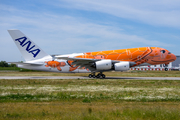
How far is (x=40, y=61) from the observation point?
103ft

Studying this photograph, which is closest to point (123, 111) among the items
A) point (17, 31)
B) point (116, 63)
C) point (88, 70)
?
point (116, 63)

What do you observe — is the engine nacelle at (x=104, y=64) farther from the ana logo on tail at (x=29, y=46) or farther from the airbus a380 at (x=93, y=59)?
the ana logo on tail at (x=29, y=46)

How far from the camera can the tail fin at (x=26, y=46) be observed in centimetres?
3098

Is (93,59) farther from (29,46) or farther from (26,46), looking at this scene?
(26,46)

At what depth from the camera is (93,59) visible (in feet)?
93.8

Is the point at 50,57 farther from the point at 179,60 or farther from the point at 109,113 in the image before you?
the point at 179,60

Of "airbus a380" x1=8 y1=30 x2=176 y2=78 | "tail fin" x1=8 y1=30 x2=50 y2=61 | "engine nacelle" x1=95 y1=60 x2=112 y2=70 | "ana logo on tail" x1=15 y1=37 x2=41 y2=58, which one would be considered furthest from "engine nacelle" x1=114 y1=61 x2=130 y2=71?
"ana logo on tail" x1=15 y1=37 x2=41 y2=58

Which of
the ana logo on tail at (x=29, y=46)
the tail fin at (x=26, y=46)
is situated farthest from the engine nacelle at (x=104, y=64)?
the ana logo on tail at (x=29, y=46)

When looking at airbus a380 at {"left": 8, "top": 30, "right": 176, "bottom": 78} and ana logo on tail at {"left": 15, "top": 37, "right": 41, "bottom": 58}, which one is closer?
airbus a380 at {"left": 8, "top": 30, "right": 176, "bottom": 78}

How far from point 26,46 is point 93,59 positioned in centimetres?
1146

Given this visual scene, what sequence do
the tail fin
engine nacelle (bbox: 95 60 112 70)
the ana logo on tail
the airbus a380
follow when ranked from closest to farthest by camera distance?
engine nacelle (bbox: 95 60 112 70) < the airbus a380 < the tail fin < the ana logo on tail

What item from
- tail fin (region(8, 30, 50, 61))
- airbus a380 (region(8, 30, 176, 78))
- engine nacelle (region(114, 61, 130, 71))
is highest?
tail fin (region(8, 30, 50, 61))

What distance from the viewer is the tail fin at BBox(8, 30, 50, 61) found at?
102 ft

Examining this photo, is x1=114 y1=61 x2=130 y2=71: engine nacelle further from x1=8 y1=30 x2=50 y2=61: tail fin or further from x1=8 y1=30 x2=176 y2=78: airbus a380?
x1=8 y1=30 x2=50 y2=61: tail fin
